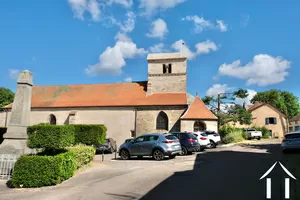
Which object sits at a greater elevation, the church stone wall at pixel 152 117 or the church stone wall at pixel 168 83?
the church stone wall at pixel 168 83

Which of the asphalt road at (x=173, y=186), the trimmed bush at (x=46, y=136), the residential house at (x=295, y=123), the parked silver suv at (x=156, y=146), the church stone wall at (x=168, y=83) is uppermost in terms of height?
the church stone wall at (x=168, y=83)

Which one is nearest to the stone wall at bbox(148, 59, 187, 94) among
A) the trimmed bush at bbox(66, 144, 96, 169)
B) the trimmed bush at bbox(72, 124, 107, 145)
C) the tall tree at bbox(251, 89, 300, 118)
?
the trimmed bush at bbox(72, 124, 107, 145)

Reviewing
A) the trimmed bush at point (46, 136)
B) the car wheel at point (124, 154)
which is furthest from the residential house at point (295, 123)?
the trimmed bush at point (46, 136)

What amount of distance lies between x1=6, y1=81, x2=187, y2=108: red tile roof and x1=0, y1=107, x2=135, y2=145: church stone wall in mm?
691

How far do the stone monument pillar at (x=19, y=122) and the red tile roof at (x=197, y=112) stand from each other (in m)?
18.2

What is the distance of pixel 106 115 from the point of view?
3084cm

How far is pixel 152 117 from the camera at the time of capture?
2964 centimetres

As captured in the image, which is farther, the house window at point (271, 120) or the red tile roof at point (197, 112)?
the house window at point (271, 120)

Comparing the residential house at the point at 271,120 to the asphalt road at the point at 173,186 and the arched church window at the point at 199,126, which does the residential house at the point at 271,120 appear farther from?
the asphalt road at the point at 173,186

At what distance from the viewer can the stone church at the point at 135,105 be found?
2889 centimetres

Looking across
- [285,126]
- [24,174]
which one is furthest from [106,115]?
[285,126]

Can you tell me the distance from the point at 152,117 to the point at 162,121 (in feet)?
4.33

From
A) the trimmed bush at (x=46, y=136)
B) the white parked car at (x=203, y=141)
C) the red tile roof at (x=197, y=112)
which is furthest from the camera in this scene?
the red tile roof at (x=197, y=112)

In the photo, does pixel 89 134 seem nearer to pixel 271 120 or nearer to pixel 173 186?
pixel 173 186
